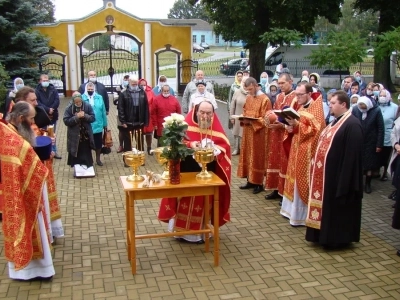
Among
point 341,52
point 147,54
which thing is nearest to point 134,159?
point 341,52

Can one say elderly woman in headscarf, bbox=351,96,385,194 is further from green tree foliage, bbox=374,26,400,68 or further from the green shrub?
the green shrub

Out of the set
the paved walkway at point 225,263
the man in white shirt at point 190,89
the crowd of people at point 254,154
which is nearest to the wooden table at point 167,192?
the paved walkway at point 225,263

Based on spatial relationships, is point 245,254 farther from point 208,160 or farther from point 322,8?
point 322,8

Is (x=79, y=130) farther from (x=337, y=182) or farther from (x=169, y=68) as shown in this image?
(x=169, y=68)

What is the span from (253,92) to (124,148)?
12.9 ft

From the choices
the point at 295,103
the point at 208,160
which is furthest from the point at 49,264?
the point at 295,103

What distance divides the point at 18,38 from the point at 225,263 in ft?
51.0

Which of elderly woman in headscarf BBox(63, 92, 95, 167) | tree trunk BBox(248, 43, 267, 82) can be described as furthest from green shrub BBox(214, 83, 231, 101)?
elderly woman in headscarf BBox(63, 92, 95, 167)

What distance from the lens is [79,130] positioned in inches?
377

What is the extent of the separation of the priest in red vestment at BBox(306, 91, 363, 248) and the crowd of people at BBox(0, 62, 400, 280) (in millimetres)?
12

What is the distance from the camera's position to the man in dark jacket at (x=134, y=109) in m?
10.7

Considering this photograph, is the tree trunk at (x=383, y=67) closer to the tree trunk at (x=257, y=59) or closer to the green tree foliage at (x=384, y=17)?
the green tree foliage at (x=384, y=17)

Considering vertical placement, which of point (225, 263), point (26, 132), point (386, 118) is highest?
point (26, 132)

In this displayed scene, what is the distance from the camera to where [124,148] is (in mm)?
11383
